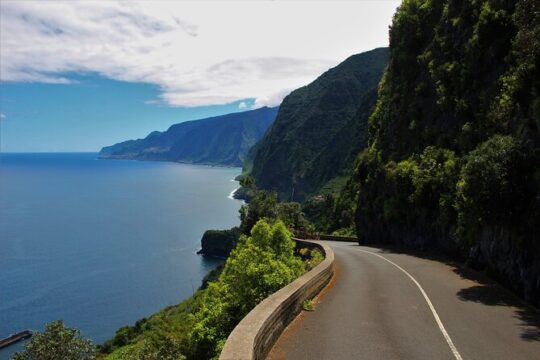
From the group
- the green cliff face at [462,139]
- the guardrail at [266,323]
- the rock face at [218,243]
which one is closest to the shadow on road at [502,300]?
the green cliff face at [462,139]

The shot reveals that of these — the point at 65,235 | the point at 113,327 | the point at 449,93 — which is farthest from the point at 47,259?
the point at 449,93

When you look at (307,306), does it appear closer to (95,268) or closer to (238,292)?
(238,292)

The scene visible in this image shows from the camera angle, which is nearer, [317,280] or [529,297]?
[529,297]

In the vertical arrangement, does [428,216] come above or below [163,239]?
above

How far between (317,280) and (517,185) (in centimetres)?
754

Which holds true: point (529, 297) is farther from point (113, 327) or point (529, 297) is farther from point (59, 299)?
point (59, 299)

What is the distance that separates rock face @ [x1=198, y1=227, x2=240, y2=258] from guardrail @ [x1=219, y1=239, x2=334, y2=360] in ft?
396

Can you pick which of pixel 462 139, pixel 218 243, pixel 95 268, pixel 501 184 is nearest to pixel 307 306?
pixel 501 184

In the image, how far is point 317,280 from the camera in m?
15.4

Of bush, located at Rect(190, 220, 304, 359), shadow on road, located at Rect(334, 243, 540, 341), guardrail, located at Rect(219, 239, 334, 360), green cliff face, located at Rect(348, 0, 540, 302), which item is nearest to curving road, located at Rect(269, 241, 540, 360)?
shadow on road, located at Rect(334, 243, 540, 341)

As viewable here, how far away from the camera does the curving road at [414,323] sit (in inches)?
369

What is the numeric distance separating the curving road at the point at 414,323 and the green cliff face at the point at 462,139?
1.73 m

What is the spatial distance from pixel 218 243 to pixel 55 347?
99.1 m

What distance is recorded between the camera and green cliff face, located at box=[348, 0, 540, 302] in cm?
1540
